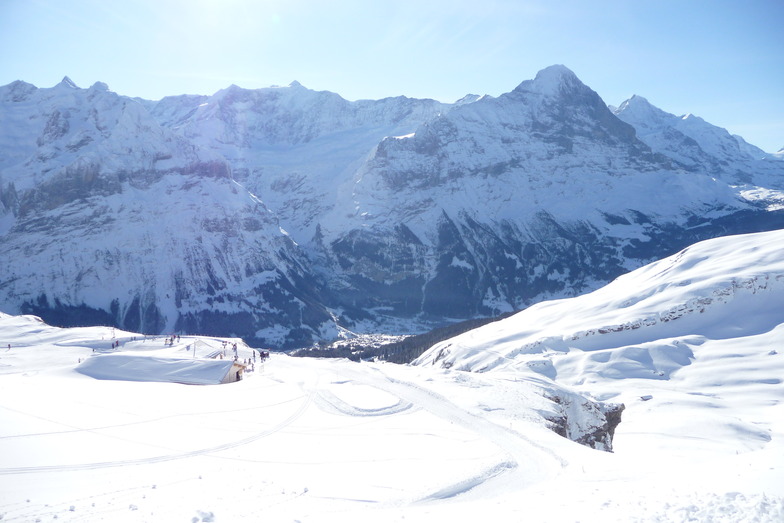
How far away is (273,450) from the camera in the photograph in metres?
35.5

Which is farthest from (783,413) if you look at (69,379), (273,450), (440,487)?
(69,379)

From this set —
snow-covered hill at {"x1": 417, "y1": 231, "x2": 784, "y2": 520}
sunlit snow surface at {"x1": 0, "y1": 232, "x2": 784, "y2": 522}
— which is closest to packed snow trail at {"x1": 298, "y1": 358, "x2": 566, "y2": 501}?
sunlit snow surface at {"x1": 0, "y1": 232, "x2": 784, "y2": 522}

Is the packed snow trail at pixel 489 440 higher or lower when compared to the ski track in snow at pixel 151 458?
lower

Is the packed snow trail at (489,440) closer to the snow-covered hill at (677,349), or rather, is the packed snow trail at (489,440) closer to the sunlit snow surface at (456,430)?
the sunlit snow surface at (456,430)

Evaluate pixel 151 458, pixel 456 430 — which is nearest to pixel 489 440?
pixel 456 430

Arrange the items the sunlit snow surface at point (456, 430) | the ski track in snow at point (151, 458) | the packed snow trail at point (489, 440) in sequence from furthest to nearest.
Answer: the packed snow trail at point (489, 440) → the ski track in snow at point (151, 458) → the sunlit snow surface at point (456, 430)

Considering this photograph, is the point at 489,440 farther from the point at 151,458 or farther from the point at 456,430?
the point at 151,458

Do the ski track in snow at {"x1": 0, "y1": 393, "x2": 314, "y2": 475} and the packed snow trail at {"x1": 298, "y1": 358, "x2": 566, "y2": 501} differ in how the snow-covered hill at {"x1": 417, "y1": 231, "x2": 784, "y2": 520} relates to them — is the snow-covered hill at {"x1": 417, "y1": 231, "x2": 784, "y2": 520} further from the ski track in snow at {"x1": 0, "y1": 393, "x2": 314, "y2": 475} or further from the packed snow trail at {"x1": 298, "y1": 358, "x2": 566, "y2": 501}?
the ski track in snow at {"x1": 0, "y1": 393, "x2": 314, "y2": 475}

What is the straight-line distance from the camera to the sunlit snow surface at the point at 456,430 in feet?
81.0

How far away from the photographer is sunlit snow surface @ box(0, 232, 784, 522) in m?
24.7

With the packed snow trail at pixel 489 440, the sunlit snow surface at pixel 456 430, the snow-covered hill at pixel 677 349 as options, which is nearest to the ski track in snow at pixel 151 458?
the sunlit snow surface at pixel 456 430

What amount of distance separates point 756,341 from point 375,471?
164 ft

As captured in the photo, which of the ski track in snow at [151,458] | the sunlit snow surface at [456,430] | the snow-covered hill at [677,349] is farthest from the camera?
the snow-covered hill at [677,349]

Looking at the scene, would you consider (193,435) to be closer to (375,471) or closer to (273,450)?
(273,450)
